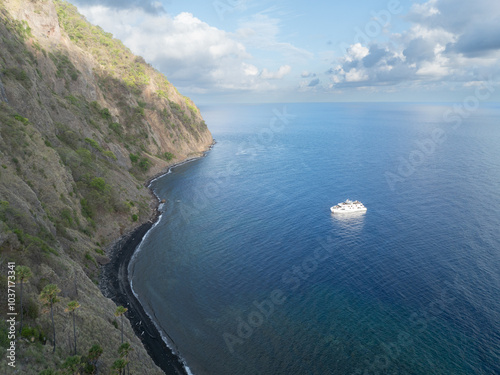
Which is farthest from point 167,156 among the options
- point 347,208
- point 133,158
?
point 347,208

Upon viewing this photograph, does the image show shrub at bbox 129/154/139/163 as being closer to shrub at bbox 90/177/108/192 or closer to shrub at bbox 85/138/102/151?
shrub at bbox 85/138/102/151

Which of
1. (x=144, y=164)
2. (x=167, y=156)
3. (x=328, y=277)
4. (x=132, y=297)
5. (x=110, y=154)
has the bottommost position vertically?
(x=328, y=277)

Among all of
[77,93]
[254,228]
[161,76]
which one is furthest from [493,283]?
[161,76]

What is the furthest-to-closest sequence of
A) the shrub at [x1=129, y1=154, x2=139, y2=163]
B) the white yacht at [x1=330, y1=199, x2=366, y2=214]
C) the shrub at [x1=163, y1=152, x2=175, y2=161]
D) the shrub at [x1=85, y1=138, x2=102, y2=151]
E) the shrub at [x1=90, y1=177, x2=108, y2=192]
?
Answer: the shrub at [x1=163, y1=152, x2=175, y2=161] → the shrub at [x1=129, y1=154, x2=139, y2=163] → the white yacht at [x1=330, y1=199, x2=366, y2=214] → the shrub at [x1=85, y1=138, x2=102, y2=151] → the shrub at [x1=90, y1=177, x2=108, y2=192]

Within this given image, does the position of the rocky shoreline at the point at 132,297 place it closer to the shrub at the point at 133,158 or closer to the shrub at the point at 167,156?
the shrub at the point at 133,158

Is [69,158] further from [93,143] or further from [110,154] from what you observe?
[110,154]

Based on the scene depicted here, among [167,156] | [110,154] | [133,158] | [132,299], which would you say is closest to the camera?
[132,299]

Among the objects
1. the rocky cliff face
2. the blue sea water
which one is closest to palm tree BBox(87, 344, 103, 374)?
the rocky cliff face
